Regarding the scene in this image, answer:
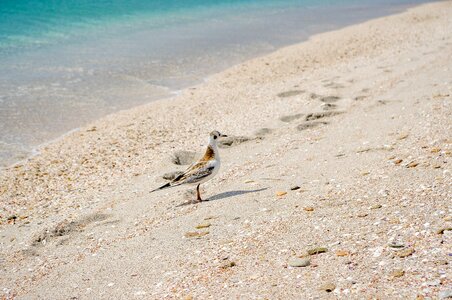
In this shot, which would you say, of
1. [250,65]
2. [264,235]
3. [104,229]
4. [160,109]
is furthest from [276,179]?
[250,65]

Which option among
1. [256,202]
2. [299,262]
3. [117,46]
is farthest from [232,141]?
[117,46]

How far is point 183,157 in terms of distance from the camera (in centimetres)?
884

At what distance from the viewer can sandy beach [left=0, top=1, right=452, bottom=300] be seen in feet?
15.3

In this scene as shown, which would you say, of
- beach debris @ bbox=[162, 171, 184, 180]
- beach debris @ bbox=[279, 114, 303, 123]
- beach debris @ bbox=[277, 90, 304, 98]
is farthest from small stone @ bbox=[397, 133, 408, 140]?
beach debris @ bbox=[277, 90, 304, 98]

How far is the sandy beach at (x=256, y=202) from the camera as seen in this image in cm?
465

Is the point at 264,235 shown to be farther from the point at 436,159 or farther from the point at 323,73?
the point at 323,73

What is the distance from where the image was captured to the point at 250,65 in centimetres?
1576

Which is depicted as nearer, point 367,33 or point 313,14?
point 367,33

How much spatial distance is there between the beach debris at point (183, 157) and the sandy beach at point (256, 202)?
57mm

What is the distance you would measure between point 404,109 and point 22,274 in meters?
6.11

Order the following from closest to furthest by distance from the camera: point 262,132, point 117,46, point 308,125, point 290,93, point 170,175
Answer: point 170,175 → point 308,125 → point 262,132 → point 290,93 → point 117,46

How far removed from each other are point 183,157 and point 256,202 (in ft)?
8.95

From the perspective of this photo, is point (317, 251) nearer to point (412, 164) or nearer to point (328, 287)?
point (328, 287)

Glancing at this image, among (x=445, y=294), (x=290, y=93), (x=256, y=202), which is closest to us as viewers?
(x=445, y=294)
